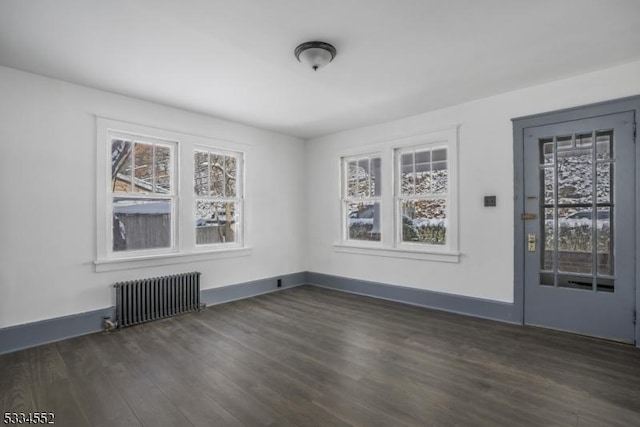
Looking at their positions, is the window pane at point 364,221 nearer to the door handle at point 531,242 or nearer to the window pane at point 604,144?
the door handle at point 531,242

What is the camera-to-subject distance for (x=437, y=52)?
290 centimetres

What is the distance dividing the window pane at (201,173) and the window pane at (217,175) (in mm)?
97

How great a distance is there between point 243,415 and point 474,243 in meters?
3.36

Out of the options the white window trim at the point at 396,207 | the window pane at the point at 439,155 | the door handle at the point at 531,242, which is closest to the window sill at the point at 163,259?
Result: the white window trim at the point at 396,207

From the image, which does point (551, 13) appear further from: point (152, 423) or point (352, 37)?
point (152, 423)

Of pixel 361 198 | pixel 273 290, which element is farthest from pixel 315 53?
pixel 273 290

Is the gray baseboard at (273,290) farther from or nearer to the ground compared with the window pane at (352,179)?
nearer to the ground

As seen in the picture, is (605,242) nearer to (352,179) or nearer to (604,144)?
(604,144)

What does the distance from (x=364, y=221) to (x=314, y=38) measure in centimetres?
331

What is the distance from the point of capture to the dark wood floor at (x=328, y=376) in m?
2.10

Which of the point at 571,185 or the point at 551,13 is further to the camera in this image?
the point at 571,185

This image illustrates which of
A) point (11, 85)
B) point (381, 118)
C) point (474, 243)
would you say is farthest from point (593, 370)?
point (11, 85)

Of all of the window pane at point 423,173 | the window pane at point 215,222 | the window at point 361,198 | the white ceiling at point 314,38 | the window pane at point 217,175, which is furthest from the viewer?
the window at point 361,198

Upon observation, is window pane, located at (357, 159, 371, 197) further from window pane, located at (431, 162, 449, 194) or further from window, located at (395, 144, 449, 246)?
window pane, located at (431, 162, 449, 194)
